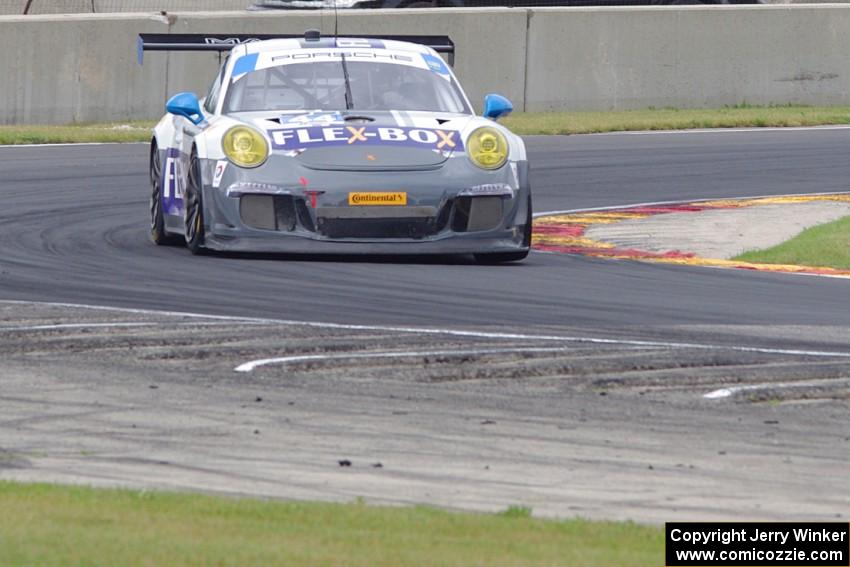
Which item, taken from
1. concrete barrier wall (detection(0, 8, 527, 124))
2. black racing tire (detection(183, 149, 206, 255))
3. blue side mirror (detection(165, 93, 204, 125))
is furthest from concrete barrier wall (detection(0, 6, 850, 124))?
black racing tire (detection(183, 149, 206, 255))

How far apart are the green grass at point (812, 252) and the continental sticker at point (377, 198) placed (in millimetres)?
2637

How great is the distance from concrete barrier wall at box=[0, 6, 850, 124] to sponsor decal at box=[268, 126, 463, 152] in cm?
1001

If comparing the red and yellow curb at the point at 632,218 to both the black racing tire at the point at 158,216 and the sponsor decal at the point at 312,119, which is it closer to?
the sponsor decal at the point at 312,119

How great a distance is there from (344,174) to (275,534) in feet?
19.8

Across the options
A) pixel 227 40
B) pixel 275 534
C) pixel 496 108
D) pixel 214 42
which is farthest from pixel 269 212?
pixel 275 534

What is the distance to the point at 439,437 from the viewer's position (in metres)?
6.79

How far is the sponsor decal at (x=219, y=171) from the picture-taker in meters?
11.1

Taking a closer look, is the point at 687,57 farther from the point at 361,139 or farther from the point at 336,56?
the point at 361,139

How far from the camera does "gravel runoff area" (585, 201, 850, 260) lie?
42.6 ft

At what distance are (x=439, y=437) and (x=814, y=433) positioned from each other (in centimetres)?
140

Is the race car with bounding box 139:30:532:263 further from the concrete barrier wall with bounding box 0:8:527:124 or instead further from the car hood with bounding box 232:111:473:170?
the concrete barrier wall with bounding box 0:8:527:124

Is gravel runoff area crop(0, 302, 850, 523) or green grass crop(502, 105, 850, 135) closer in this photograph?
gravel runoff area crop(0, 302, 850, 523)

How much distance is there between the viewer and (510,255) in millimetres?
11555

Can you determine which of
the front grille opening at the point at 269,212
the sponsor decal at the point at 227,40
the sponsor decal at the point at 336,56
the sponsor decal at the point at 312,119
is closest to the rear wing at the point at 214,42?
the sponsor decal at the point at 227,40
